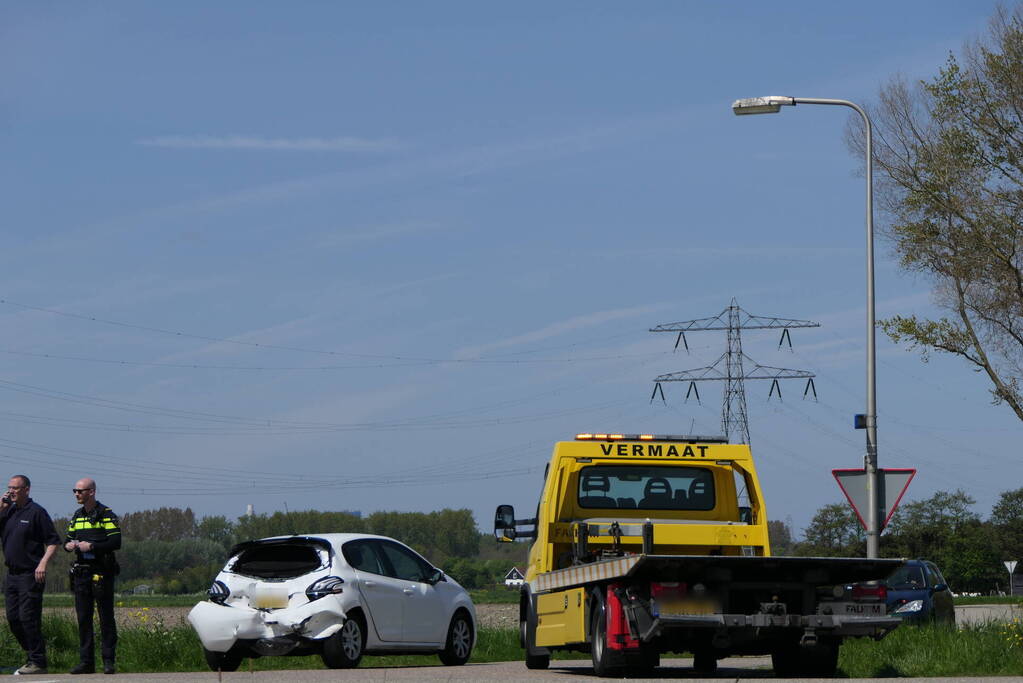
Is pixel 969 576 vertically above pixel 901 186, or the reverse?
pixel 901 186

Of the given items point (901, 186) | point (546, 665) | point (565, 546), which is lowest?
point (546, 665)

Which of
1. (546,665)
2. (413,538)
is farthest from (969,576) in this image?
(546,665)

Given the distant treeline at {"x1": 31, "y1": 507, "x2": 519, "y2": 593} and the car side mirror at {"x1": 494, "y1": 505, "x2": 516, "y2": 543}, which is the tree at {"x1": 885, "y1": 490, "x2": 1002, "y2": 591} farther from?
the car side mirror at {"x1": 494, "y1": 505, "x2": 516, "y2": 543}

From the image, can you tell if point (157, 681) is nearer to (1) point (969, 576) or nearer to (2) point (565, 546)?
(2) point (565, 546)

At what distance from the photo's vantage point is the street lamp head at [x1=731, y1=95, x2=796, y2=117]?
2438 cm

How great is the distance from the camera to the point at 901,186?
2970 centimetres

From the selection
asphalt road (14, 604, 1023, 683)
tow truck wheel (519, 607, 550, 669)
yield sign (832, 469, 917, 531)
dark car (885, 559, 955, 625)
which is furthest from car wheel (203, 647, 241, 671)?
dark car (885, 559, 955, 625)

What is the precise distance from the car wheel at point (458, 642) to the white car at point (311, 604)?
88 cm

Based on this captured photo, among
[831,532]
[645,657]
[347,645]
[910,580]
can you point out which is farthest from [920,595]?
[831,532]

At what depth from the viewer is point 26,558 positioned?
16.4 metres

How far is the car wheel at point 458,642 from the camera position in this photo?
727 inches

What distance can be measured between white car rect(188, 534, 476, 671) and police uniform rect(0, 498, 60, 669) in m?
1.60

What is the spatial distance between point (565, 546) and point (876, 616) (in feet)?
13.2

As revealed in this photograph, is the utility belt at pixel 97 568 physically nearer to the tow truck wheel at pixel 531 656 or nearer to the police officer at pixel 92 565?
the police officer at pixel 92 565
